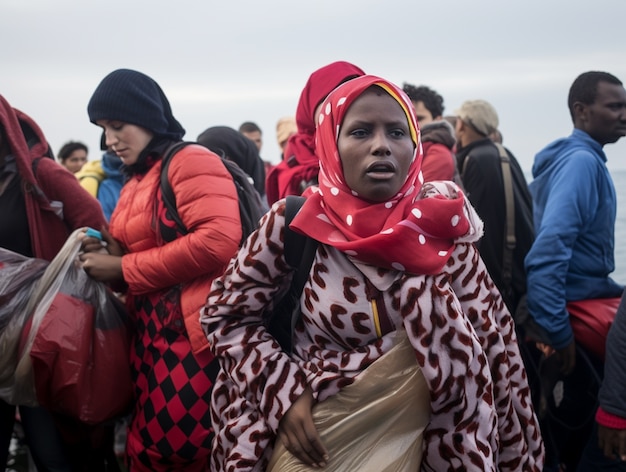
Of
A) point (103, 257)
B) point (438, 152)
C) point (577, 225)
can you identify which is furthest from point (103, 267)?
point (577, 225)

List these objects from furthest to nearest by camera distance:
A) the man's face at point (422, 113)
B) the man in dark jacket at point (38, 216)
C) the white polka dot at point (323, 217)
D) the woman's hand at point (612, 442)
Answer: the man's face at point (422, 113) → the man in dark jacket at point (38, 216) → the woman's hand at point (612, 442) → the white polka dot at point (323, 217)

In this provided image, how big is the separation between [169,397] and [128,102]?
45.1 inches

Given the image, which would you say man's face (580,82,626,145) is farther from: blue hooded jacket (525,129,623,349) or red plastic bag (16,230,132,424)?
red plastic bag (16,230,132,424)

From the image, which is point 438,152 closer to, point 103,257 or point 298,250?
point 103,257

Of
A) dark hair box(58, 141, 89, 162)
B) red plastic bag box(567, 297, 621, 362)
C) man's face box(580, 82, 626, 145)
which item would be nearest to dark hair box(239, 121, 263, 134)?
dark hair box(58, 141, 89, 162)

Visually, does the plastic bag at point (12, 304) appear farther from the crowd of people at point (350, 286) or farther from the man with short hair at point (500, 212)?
the man with short hair at point (500, 212)

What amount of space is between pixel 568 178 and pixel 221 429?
2.04 meters

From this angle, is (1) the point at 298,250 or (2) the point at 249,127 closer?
(1) the point at 298,250

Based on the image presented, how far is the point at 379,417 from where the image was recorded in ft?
5.79

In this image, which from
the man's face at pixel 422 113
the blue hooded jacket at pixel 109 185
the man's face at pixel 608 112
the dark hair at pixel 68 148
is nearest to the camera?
the man's face at pixel 608 112

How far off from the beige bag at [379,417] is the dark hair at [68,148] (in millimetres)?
6068

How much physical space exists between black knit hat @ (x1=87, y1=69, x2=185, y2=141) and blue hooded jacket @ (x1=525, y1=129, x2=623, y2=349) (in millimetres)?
1737

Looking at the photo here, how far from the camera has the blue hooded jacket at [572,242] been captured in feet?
10.1

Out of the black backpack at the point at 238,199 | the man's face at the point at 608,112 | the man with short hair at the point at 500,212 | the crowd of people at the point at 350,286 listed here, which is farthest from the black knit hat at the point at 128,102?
the man's face at the point at 608,112
